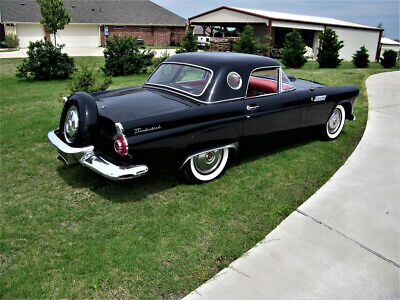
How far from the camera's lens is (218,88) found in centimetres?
441

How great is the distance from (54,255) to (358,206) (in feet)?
10.5

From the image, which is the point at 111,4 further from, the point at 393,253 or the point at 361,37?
the point at 393,253

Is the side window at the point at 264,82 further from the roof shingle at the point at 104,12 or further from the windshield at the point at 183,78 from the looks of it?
the roof shingle at the point at 104,12

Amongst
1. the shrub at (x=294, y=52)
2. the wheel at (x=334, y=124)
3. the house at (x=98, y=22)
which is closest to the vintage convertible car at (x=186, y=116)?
the wheel at (x=334, y=124)

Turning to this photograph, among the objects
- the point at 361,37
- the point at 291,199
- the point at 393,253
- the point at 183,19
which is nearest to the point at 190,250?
the point at 291,199

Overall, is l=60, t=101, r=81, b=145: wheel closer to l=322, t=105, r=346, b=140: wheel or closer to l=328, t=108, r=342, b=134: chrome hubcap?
l=322, t=105, r=346, b=140: wheel

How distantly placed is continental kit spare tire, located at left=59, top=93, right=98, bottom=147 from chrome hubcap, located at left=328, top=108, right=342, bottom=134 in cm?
408

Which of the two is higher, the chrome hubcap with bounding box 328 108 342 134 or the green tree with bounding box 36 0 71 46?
the green tree with bounding box 36 0 71 46

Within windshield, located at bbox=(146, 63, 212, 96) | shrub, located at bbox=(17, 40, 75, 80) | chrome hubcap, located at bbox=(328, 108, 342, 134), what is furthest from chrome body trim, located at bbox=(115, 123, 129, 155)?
shrub, located at bbox=(17, 40, 75, 80)

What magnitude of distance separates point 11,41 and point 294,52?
24667 mm

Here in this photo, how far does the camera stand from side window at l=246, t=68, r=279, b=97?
495cm

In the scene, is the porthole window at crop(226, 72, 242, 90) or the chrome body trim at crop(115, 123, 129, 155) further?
the porthole window at crop(226, 72, 242, 90)

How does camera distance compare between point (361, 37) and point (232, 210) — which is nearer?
point (232, 210)

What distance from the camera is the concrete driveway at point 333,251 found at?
274 cm
